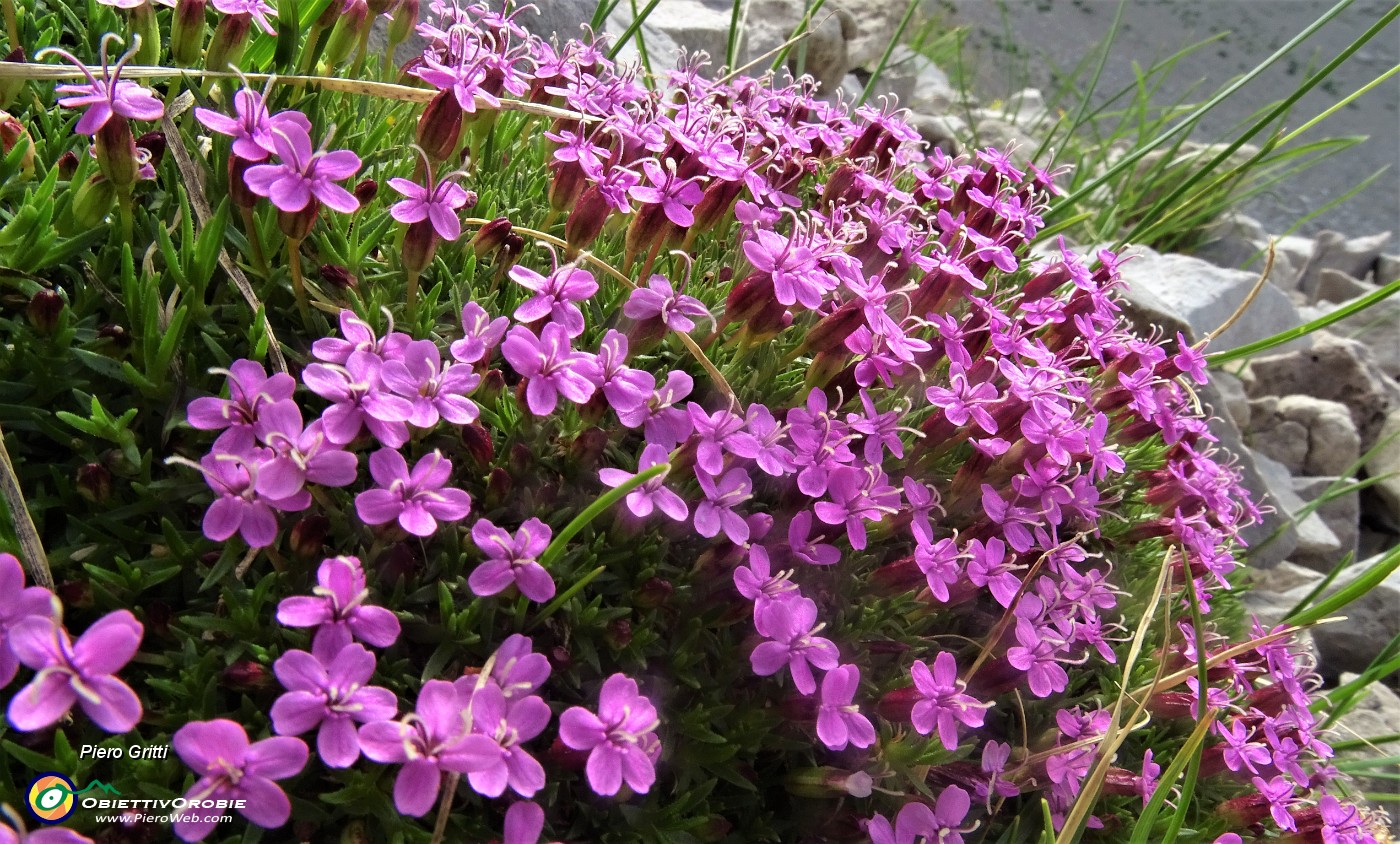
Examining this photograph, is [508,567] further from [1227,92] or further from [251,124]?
[1227,92]

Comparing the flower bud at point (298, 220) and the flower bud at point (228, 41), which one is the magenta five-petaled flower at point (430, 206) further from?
the flower bud at point (228, 41)

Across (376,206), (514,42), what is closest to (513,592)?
(376,206)

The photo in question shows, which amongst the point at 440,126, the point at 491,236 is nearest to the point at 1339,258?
the point at 491,236

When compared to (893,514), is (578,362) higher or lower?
higher

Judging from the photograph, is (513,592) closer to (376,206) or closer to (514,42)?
(376,206)

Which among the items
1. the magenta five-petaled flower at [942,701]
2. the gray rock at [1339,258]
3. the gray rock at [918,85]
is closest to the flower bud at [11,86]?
the magenta five-petaled flower at [942,701]

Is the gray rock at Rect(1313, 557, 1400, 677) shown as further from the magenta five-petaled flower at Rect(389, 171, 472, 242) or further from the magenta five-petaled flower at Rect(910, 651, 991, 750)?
the magenta five-petaled flower at Rect(389, 171, 472, 242)

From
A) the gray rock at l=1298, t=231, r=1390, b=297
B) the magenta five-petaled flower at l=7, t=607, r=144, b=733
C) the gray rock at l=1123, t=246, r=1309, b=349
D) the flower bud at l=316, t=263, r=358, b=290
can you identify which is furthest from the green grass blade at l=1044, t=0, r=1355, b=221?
the gray rock at l=1298, t=231, r=1390, b=297
